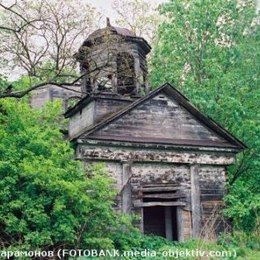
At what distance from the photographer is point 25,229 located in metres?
12.0

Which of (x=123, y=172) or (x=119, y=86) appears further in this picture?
(x=119, y=86)

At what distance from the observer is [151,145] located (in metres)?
17.4

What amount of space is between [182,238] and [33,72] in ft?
24.4

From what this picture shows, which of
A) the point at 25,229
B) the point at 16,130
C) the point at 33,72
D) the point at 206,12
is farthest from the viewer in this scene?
the point at 206,12

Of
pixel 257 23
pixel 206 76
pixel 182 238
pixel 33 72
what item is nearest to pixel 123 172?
pixel 182 238

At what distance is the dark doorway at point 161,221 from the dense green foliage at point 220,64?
11.9ft

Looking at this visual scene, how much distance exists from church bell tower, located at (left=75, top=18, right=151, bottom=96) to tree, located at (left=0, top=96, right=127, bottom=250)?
16.0 feet

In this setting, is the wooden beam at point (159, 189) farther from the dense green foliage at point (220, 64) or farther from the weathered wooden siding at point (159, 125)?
the dense green foliage at point (220, 64)

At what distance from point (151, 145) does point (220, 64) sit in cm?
902

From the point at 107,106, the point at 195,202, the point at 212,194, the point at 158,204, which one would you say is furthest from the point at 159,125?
the point at 212,194

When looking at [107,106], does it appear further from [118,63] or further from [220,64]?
[220,64]

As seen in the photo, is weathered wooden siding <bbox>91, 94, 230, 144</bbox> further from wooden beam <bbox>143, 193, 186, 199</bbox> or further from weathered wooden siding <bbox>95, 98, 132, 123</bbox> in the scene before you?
wooden beam <bbox>143, 193, 186, 199</bbox>

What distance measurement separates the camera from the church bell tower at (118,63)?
18.4 meters

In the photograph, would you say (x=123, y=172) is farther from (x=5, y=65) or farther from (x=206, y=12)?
(x=206, y=12)
